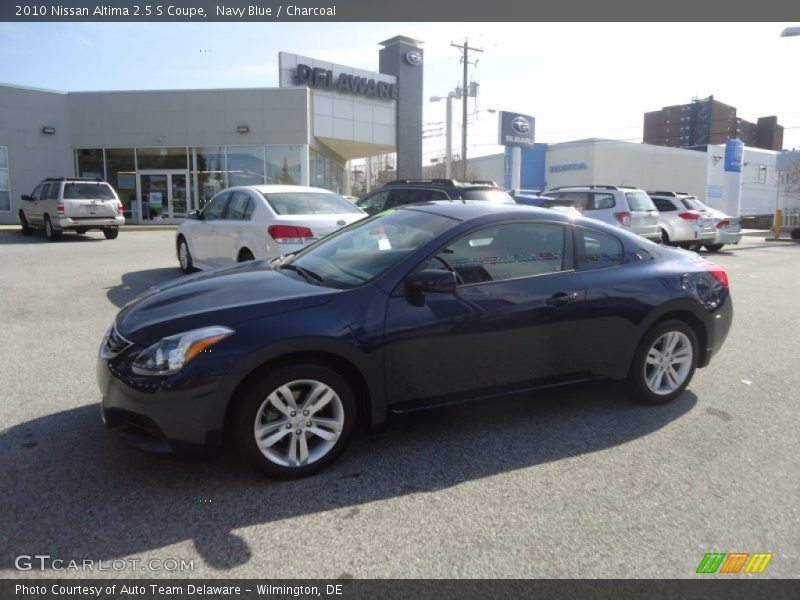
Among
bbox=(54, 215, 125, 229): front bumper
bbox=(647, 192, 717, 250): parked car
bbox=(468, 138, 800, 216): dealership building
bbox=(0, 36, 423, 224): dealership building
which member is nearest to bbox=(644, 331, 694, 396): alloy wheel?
bbox=(647, 192, 717, 250): parked car

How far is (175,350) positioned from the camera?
3.19 m

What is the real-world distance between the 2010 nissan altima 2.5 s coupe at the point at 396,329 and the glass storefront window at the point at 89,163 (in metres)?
27.0

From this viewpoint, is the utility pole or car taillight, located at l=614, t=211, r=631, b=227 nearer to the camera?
car taillight, located at l=614, t=211, r=631, b=227

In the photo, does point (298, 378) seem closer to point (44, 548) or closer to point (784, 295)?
Result: point (44, 548)

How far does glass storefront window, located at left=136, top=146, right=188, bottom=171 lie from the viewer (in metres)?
27.4

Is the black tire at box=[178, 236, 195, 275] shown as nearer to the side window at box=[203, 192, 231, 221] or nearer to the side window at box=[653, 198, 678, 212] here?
the side window at box=[203, 192, 231, 221]

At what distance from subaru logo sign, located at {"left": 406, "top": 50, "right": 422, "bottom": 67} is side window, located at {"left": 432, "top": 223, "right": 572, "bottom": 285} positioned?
34.9 m

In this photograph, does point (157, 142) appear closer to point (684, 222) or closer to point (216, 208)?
point (216, 208)

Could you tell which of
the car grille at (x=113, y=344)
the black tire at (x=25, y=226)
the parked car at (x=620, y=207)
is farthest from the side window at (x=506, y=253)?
the black tire at (x=25, y=226)

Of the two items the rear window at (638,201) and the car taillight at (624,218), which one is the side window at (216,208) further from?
the rear window at (638,201)

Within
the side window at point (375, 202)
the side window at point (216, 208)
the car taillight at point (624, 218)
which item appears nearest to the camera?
the side window at point (216, 208)

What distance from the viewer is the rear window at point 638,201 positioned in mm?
15234

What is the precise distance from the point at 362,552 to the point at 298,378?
98cm
